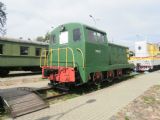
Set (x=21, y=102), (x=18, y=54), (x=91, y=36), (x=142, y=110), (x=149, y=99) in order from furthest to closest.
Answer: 1. (x=18, y=54)
2. (x=91, y=36)
3. (x=149, y=99)
4. (x=142, y=110)
5. (x=21, y=102)

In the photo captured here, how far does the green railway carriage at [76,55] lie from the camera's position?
11164 millimetres

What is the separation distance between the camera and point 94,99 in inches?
386

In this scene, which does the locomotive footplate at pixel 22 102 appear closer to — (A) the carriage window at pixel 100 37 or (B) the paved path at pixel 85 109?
(B) the paved path at pixel 85 109

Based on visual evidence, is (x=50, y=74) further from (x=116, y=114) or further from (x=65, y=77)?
(x=116, y=114)

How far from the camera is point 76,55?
11609 mm

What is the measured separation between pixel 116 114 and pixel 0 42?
13697mm

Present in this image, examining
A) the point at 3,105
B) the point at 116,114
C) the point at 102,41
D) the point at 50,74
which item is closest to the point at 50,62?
the point at 50,74

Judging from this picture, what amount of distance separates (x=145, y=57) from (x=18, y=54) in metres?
13.3

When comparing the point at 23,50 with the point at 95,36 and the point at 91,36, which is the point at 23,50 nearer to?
the point at 95,36

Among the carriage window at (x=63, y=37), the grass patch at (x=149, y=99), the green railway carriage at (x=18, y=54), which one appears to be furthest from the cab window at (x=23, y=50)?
the grass patch at (x=149, y=99)

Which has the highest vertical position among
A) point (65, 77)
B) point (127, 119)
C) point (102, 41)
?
point (102, 41)

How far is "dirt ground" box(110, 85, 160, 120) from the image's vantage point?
738 cm

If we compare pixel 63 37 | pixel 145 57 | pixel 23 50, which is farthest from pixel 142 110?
pixel 145 57

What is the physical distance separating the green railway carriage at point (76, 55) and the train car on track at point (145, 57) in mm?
12285
